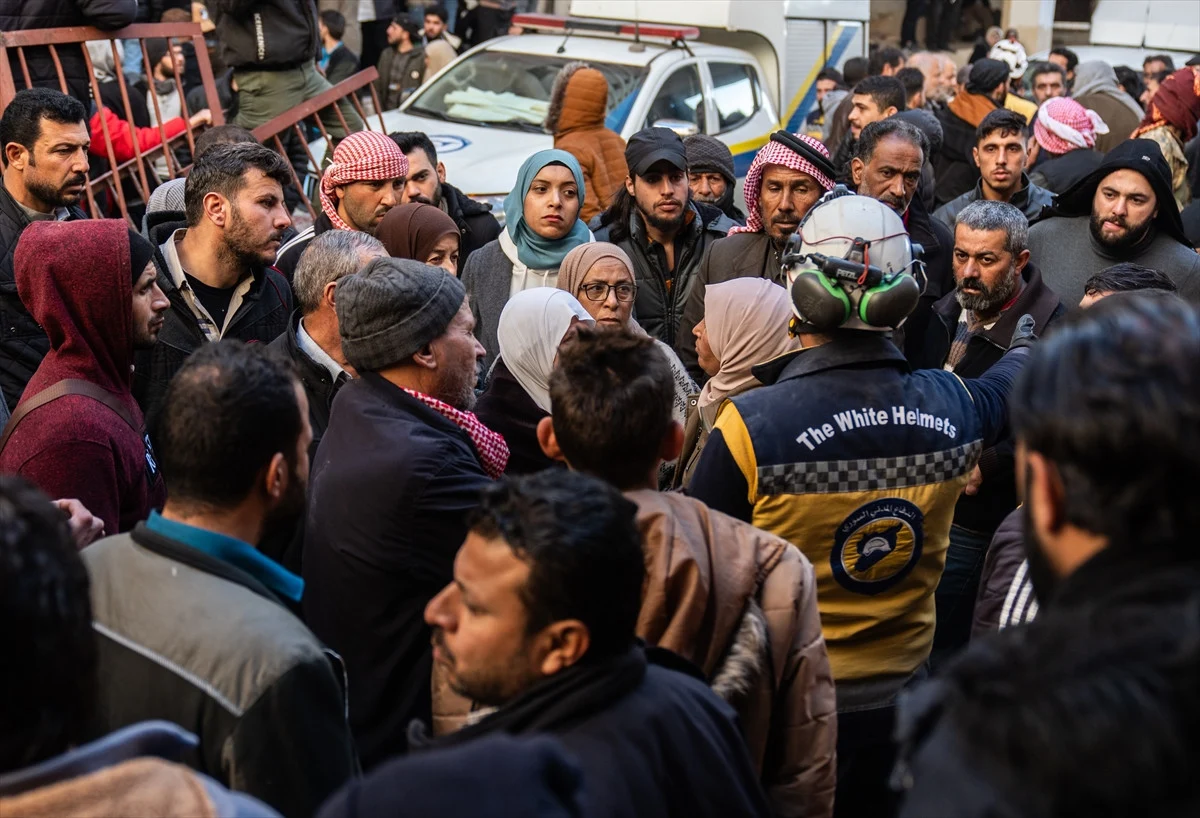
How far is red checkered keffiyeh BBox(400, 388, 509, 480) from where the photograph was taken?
3220 millimetres

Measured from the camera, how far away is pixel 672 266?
623 centimetres

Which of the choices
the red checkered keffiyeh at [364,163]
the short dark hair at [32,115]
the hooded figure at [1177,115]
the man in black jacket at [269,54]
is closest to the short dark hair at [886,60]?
the hooded figure at [1177,115]

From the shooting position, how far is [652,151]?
20.6 ft

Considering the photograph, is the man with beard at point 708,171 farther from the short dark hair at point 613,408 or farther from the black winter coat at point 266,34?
the short dark hair at point 613,408

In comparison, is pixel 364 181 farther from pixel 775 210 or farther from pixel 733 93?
pixel 733 93

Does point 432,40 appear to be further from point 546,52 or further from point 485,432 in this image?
point 485,432

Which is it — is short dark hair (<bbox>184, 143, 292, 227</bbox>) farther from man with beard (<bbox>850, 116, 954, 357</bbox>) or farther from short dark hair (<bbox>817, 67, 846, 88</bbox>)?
short dark hair (<bbox>817, 67, 846, 88</bbox>)

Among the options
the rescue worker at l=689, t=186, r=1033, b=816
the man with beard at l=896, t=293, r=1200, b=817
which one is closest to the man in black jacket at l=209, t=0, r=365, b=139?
the rescue worker at l=689, t=186, r=1033, b=816

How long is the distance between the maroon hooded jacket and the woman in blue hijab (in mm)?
2164

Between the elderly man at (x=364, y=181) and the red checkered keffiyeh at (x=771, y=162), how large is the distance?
1642 mm

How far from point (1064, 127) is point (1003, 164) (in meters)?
1.91

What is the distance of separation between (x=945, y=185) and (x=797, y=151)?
3945 mm

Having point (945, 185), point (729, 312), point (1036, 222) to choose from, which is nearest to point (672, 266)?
point (1036, 222)

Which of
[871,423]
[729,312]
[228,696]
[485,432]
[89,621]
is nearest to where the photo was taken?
[89,621]
